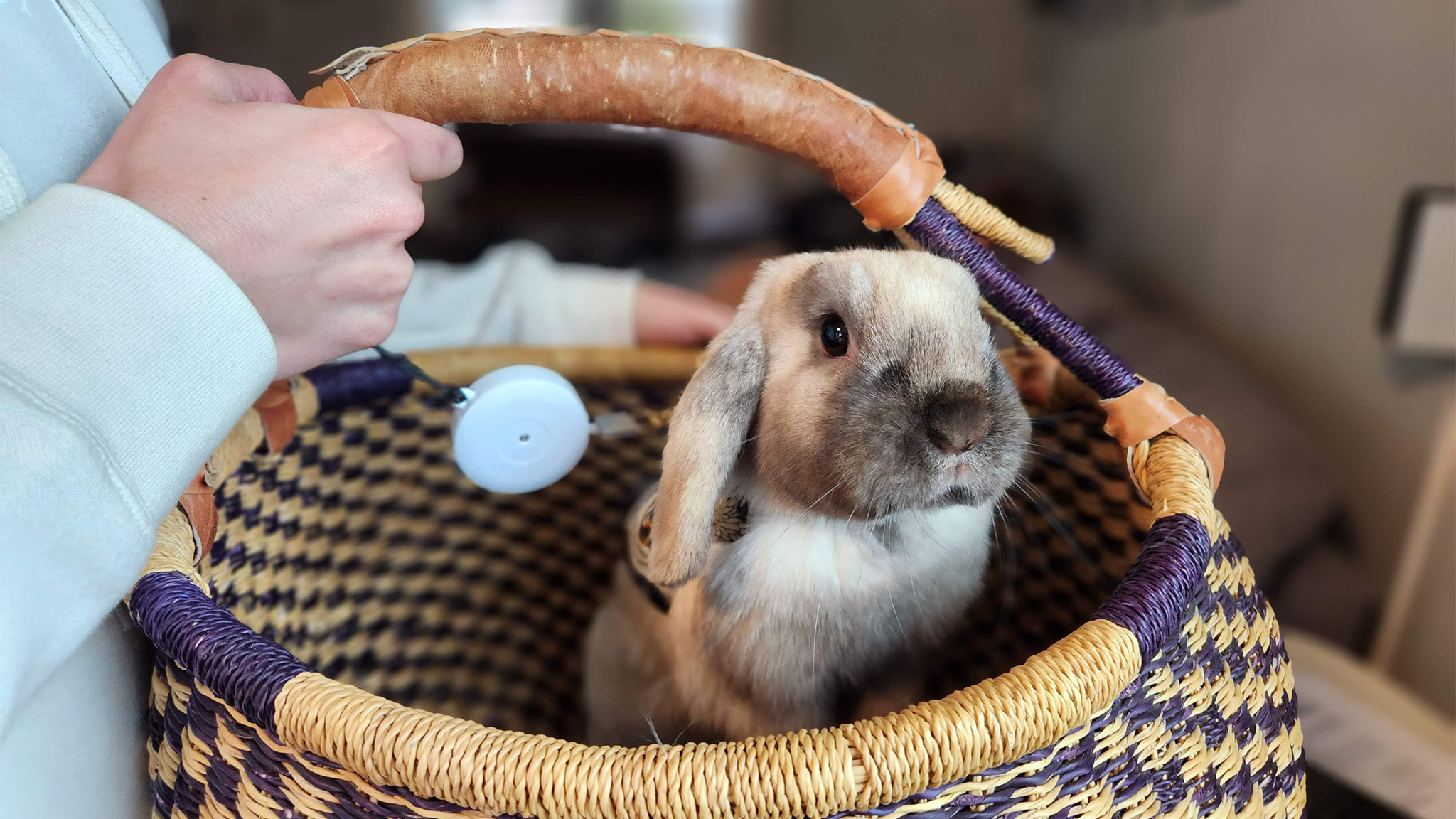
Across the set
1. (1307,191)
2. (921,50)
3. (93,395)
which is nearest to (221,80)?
(93,395)

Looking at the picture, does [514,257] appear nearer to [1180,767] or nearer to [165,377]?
[165,377]

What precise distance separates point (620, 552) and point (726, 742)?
534 mm

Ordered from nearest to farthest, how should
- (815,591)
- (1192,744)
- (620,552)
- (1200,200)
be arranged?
(1192,744), (815,591), (620,552), (1200,200)

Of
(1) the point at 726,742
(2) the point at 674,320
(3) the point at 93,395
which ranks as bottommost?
(2) the point at 674,320

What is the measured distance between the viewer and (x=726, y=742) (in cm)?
43

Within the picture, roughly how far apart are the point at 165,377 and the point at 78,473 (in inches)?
2.2

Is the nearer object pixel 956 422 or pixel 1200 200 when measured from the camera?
pixel 956 422

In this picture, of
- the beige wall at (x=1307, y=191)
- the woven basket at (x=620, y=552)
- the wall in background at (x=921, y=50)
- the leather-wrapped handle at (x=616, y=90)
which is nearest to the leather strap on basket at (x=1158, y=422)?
the woven basket at (x=620, y=552)

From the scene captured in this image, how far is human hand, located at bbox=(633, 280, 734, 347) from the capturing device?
1.00 metres

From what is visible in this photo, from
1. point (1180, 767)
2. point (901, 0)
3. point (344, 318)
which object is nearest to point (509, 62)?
point (344, 318)

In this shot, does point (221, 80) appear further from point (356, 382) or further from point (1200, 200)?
point (1200, 200)

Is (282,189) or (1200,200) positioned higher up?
(282,189)

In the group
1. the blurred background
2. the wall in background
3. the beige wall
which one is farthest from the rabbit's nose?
the wall in background

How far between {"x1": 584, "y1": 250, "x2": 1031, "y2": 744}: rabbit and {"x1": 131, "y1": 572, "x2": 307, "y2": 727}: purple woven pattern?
0.75 ft
